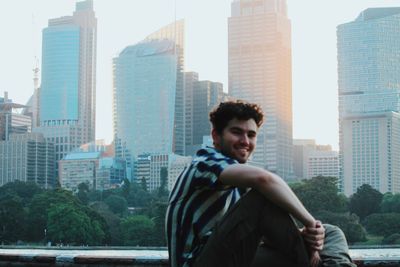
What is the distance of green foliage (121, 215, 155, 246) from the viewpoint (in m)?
56.0

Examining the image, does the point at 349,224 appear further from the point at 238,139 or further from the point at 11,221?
the point at 238,139

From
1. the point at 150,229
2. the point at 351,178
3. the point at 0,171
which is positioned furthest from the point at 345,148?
the point at 150,229

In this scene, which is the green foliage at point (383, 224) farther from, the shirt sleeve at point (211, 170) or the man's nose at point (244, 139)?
the shirt sleeve at point (211, 170)

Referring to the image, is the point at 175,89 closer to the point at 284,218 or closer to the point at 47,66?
the point at 47,66

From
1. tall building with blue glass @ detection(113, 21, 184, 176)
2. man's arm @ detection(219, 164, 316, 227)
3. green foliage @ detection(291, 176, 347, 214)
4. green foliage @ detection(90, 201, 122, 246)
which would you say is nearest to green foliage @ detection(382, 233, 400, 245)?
green foliage @ detection(291, 176, 347, 214)

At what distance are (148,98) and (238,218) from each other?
12582 cm

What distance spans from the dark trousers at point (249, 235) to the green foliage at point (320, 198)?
5597 centimetres

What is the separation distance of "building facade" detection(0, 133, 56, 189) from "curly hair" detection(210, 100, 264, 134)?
10869 cm

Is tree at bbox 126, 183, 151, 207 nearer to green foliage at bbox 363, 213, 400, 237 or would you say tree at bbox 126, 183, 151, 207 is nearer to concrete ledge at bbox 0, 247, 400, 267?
green foliage at bbox 363, 213, 400, 237

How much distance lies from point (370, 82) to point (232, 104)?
14447 cm

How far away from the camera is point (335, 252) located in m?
2.61

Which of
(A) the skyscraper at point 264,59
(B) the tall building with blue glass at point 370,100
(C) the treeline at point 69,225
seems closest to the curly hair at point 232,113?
(C) the treeline at point 69,225

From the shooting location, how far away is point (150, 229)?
186 ft

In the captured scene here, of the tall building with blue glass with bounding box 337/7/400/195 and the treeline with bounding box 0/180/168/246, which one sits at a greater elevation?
the tall building with blue glass with bounding box 337/7/400/195
